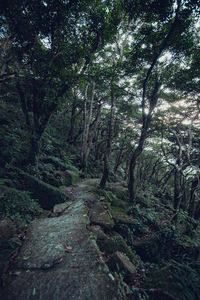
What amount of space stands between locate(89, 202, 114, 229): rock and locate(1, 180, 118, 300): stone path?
27.0 inches

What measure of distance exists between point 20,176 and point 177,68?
337 inches

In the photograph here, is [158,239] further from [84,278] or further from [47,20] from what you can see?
[47,20]

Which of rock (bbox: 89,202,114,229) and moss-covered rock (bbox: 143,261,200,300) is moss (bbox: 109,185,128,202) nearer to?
rock (bbox: 89,202,114,229)

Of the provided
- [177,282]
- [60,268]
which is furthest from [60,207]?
[177,282]

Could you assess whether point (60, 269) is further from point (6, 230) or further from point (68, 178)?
point (68, 178)

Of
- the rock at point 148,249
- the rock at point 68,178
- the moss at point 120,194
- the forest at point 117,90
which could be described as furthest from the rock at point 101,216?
the rock at point 68,178

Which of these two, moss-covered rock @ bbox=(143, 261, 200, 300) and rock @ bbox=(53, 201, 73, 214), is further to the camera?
rock @ bbox=(53, 201, 73, 214)

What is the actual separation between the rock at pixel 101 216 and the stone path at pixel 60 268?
0.69 metres

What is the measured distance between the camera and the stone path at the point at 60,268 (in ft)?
7.18

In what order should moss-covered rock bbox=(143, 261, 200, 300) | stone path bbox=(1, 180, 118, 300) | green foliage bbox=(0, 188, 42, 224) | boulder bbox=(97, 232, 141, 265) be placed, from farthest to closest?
green foliage bbox=(0, 188, 42, 224), boulder bbox=(97, 232, 141, 265), moss-covered rock bbox=(143, 261, 200, 300), stone path bbox=(1, 180, 118, 300)

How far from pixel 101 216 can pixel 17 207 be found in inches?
107

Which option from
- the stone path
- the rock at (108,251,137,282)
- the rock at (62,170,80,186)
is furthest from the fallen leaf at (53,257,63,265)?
the rock at (62,170,80,186)

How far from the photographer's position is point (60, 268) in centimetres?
263

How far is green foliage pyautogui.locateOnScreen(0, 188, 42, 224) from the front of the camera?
3.82 m
